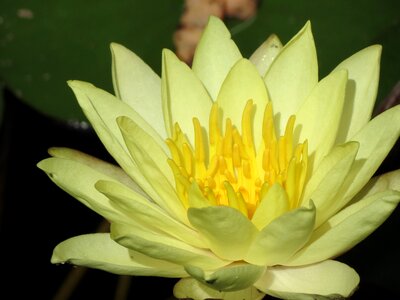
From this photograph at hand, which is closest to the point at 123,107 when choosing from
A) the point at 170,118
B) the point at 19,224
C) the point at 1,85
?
the point at 170,118

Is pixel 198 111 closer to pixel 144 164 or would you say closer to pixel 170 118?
pixel 170 118

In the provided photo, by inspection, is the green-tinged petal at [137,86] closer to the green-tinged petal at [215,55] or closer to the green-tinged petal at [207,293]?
the green-tinged petal at [215,55]

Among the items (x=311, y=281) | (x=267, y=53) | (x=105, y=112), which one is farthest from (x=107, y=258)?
A: (x=267, y=53)

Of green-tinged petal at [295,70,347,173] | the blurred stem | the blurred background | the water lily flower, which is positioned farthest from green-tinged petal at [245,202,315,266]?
the blurred stem

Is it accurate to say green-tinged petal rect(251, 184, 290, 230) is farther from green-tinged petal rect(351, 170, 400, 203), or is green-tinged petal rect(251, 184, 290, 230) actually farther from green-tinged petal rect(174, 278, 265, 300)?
green-tinged petal rect(351, 170, 400, 203)

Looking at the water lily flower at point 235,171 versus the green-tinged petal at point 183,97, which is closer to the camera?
the water lily flower at point 235,171

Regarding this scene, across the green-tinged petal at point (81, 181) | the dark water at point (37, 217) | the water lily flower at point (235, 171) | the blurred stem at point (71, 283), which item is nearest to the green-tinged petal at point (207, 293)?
the water lily flower at point (235, 171)

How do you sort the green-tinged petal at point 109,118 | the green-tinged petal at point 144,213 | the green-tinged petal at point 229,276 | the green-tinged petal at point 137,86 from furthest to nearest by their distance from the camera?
1. the green-tinged petal at point 137,86
2. the green-tinged petal at point 109,118
3. the green-tinged petal at point 144,213
4. the green-tinged petal at point 229,276
